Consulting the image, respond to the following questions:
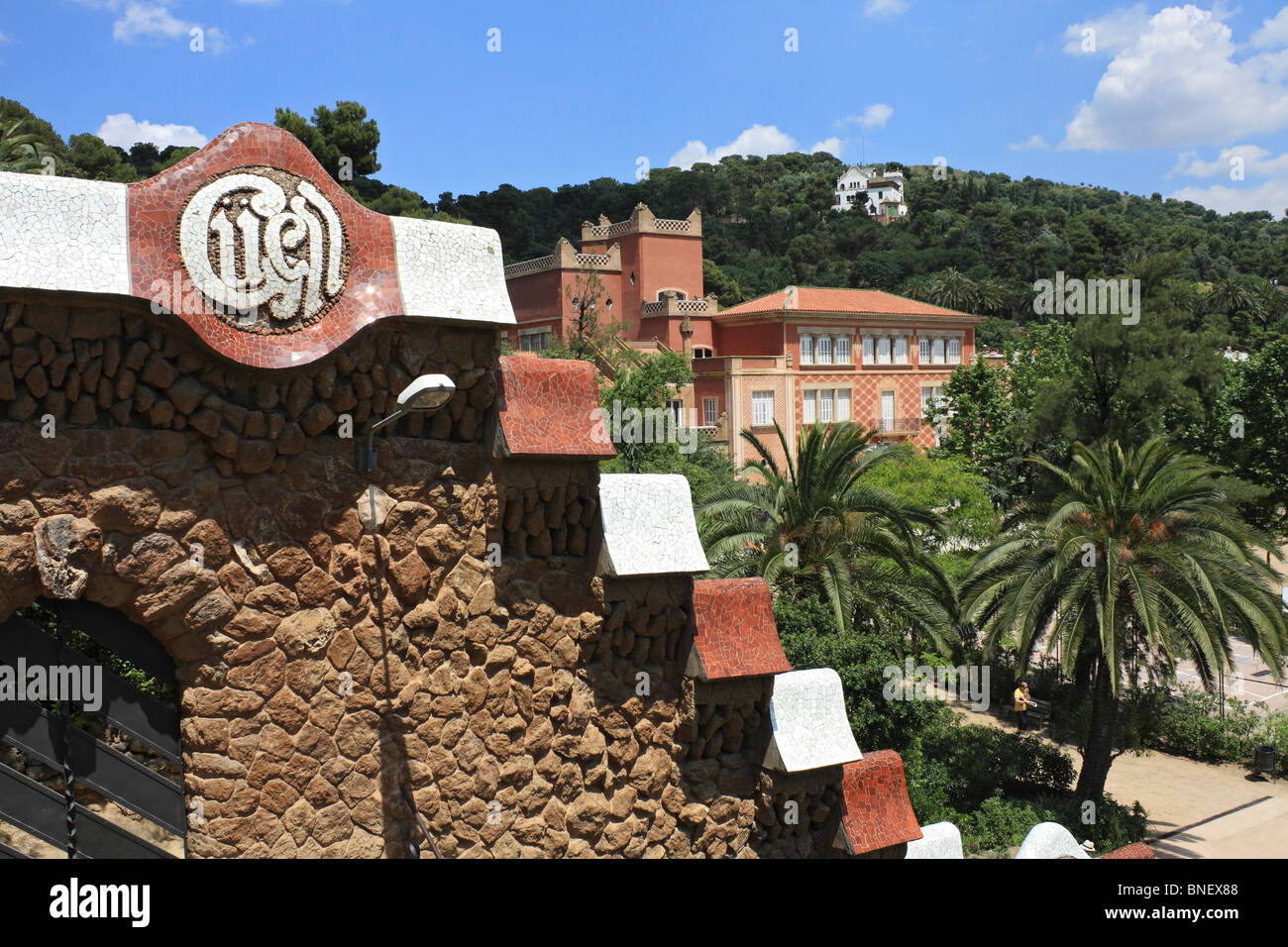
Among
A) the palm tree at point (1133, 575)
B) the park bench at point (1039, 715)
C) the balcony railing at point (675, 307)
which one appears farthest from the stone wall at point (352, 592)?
the balcony railing at point (675, 307)

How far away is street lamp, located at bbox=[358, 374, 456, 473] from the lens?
4930mm

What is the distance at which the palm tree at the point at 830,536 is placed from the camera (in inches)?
636

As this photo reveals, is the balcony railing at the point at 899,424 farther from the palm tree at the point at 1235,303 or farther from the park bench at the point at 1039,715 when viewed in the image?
the palm tree at the point at 1235,303

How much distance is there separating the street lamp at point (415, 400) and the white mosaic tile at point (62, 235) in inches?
51.0

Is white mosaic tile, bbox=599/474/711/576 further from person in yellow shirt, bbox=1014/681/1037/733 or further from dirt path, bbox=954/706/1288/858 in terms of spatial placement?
person in yellow shirt, bbox=1014/681/1037/733

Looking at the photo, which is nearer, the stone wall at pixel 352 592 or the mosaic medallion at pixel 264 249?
the stone wall at pixel 352 592

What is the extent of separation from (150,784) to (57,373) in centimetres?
209

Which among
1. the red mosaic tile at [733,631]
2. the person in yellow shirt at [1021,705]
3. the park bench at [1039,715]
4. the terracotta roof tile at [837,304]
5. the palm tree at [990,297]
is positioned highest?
the palm tree at [990,297]

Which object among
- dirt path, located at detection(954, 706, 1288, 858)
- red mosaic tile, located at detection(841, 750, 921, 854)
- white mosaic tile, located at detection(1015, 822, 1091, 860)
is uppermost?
red mosaic tile, located at detection(841, 750, 921, 854)

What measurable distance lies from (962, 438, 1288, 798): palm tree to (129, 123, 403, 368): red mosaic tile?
12122mm

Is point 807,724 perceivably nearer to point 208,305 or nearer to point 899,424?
point 208,305

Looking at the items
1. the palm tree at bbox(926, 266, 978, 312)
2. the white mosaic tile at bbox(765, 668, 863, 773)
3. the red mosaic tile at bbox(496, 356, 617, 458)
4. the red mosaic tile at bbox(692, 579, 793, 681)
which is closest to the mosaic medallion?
the red mosaic tile at bbox(496, 356, 617, 458)

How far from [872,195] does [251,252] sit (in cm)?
12865

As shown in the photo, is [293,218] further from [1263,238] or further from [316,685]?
[1263,238]
